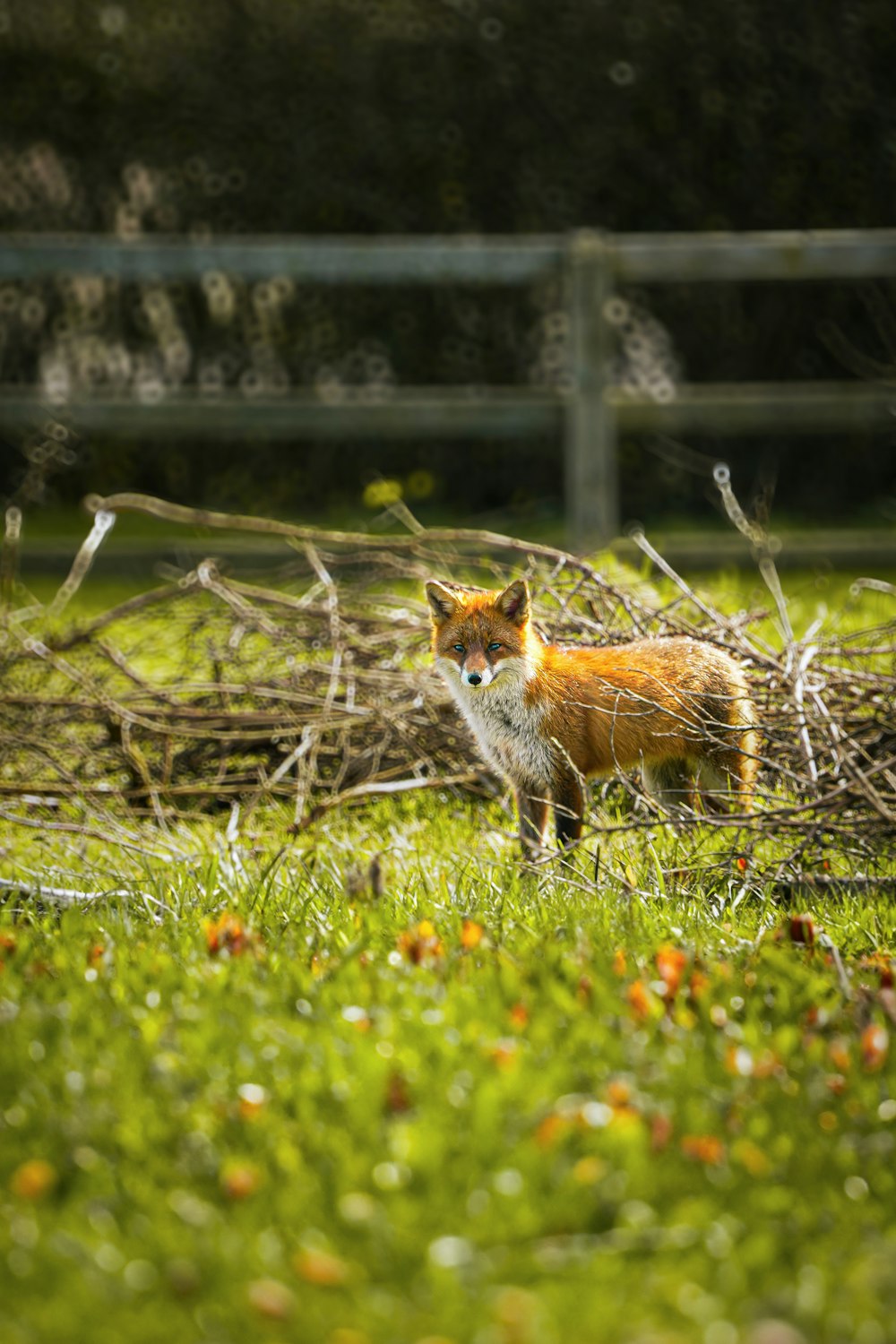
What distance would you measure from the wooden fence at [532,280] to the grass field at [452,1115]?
Answer: 499 cm

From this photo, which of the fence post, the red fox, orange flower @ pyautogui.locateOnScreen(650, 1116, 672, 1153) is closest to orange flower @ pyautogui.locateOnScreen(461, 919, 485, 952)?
orange flower @ pyautogui.locateOnScreen(650, 1116, 672, 1153)

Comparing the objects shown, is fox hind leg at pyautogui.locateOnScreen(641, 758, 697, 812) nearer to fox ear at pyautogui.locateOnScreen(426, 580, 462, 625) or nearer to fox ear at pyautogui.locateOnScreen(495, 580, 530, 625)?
fox ear at pyautogui.locateOnScreen(495, 580, 530, 625)

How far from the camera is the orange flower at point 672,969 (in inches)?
112

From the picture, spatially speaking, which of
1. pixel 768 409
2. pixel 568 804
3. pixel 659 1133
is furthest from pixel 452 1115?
pixel 768 409

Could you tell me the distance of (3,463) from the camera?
12.0m

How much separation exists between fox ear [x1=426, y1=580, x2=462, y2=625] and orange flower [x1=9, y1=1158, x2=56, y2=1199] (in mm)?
2287

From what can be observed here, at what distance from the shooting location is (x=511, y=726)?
425cm

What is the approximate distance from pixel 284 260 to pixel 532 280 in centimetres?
138

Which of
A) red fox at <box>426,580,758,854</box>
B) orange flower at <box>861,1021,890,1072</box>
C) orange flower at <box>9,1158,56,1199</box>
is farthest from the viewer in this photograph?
red fox at <box>426,580,758,854</box>

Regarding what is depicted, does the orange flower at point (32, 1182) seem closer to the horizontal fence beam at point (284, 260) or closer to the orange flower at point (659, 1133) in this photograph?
the orange flower at point (659, 1133)

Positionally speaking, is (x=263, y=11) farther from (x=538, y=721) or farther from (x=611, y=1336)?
(x=611, y=1336)

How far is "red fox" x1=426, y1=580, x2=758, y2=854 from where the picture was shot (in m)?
4.17

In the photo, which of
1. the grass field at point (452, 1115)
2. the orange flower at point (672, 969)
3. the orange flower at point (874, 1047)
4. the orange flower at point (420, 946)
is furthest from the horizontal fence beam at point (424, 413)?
the orange flower at point (874, 1047)

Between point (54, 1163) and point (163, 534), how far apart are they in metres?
10.2
